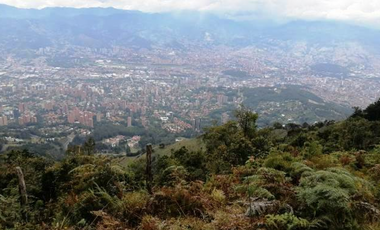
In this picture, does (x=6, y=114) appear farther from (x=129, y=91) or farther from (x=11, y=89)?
(x=129, y=91)

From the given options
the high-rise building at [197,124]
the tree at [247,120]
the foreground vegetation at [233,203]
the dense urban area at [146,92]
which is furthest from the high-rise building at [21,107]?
the foreground vegetation at [233,203]

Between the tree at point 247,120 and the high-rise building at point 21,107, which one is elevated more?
the tree at point 247,120

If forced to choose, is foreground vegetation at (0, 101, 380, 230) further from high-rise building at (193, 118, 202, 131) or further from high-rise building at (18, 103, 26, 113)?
high-rise building at (18, 103, 26, 113)

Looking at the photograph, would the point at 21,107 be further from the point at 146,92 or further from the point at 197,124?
the point at 197,124

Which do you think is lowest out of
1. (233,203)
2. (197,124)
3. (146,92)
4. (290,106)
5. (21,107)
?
(21,107)

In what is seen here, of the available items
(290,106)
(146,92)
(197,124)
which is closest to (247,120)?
(197,124)

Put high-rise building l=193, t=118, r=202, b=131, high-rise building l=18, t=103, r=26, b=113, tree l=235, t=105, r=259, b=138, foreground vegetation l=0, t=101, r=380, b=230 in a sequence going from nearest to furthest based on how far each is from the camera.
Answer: foreground vegetation l=0, t=101, r=380, b=230 → tree l=235, t=105, r=259, b=138 → high-rise building l=193, t=118, r=202, b=131 → high-rise building l=18, t=103, r=26, b=113

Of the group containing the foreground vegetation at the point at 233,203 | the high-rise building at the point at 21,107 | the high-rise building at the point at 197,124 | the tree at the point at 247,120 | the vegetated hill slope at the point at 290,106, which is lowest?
the high-rise building at the point at 21,107

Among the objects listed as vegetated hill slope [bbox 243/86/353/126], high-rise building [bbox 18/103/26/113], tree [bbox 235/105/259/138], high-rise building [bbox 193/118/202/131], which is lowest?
high-rise building [bbox 18/103/26/113]

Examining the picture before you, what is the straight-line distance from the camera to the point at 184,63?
153625 millimetres

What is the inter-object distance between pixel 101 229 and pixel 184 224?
0.96 m

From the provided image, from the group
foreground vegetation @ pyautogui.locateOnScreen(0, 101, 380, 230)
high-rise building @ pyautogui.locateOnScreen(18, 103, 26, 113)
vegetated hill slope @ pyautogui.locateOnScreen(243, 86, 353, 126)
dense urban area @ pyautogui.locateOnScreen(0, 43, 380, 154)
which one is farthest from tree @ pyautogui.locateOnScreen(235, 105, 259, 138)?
high-rise building @ pyautogui.locateOnScreen(18, 103, 26, 113)

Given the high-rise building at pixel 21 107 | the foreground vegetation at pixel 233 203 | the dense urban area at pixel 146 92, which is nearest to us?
the foreground vegetation at pixel 233 203

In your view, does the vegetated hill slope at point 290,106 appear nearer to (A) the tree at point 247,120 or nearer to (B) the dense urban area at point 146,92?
(B) the dense urban area at point 146,92
